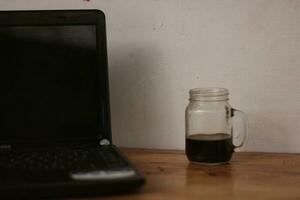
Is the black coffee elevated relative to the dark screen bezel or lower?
lower

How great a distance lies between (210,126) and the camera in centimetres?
82

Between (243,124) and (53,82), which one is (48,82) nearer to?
(53,82)

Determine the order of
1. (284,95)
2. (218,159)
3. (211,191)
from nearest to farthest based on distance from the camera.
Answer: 1. (211,191)
2. (218,159)
3. (284,95)

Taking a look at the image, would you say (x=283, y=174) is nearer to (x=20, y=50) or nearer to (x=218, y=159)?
(x=218, y=159)

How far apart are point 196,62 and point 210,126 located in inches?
5.4

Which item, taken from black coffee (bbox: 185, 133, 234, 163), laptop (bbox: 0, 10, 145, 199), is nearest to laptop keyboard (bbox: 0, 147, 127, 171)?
laptop (bbox: 0, 10, 145, 199)

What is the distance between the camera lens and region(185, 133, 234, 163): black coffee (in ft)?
2.44

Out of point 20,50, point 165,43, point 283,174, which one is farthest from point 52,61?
point 283,174

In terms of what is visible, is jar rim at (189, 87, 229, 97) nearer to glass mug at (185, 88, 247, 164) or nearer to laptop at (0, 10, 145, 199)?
glass mug at (185, 88, 247, 164)

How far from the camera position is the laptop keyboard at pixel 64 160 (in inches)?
25.2

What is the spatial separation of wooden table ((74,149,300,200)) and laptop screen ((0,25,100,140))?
0.14 meters

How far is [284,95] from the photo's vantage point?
0.85 metres

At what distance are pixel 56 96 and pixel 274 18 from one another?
428mm

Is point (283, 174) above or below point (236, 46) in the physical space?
below
